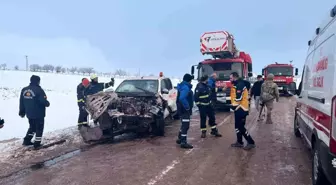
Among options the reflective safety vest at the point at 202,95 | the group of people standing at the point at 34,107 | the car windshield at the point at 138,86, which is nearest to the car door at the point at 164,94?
the car windshield at the point at 138,86

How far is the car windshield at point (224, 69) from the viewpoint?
13.5m

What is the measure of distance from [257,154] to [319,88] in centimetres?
257

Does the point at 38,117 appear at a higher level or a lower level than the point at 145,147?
higher

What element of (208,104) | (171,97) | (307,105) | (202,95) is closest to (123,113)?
(202,95)

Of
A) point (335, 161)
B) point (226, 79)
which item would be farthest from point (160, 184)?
point (226, 79)

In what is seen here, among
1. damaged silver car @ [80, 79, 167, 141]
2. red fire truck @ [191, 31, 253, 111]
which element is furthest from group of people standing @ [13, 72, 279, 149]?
red fire truck @ [191, 31, 253, 111]

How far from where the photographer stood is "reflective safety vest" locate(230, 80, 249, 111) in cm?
684

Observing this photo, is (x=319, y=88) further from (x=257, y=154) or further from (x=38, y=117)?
(x=38, y=117)

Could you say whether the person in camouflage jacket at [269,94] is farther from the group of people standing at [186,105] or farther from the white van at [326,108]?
the white van at [326,108]

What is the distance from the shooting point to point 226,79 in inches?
526

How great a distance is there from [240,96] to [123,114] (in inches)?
122

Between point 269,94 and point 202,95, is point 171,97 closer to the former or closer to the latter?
point 202,95

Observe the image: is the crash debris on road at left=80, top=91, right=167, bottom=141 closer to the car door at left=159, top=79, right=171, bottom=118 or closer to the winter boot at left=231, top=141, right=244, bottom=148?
the car door at left=159, top=79, right=171, bottom=118

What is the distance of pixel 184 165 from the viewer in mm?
5566
